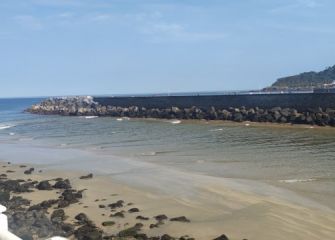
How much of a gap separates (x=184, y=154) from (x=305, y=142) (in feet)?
20.1

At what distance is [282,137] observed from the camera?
985 inches

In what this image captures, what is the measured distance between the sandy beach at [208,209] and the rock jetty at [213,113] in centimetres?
1913

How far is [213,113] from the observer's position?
134ft

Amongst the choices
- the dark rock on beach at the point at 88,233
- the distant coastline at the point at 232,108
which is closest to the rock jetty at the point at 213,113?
the distant coastline at the point at 232,108

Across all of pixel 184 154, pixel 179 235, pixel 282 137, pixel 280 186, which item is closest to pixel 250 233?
pixel 179 235

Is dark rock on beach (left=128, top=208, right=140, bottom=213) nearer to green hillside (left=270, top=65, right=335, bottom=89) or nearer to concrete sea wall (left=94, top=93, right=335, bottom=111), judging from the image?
Result: concrete sea wall (left=94, top=93, right=335, bottom=111)

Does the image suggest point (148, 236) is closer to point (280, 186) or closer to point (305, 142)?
point (280, 186)

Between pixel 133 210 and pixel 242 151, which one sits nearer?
pixel 133 210

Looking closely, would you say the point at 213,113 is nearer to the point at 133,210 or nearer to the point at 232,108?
the point at 232,108

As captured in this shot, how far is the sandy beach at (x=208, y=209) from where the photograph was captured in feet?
30.1

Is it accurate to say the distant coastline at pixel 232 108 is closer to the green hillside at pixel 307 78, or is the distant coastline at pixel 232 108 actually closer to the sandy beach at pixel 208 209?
the sandy beach at pixel 208 209

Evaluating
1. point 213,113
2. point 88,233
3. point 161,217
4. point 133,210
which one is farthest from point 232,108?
point 88,233

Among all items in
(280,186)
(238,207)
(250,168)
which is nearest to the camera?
(238,207)

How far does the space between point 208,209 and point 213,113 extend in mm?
30301
